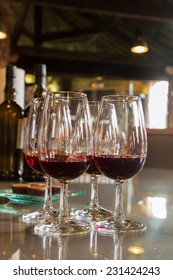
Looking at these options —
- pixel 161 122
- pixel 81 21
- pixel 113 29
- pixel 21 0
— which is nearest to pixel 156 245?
pixel 21 0

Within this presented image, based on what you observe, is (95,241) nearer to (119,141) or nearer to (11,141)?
(119,141)

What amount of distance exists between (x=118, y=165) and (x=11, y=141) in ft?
2.57

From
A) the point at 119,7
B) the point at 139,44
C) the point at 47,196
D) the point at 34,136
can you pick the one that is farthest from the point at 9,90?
the point at 139,44

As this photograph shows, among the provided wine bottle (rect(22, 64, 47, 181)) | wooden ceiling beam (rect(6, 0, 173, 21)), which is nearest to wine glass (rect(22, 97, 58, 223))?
wine bottle (rect(22, 64, 47, 181))

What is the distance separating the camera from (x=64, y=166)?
80cm

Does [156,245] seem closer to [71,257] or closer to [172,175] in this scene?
[71,257]

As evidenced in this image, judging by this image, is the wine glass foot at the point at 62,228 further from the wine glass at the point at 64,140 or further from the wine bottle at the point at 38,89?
the wine bottle at the point at 38,89

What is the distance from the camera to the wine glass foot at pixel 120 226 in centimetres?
79

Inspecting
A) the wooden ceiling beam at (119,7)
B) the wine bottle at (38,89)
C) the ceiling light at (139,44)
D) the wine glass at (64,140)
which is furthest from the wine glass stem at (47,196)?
the ceiling light at (139,44)

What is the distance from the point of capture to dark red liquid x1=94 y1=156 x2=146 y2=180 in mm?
830

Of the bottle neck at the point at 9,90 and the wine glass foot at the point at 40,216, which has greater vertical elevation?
the bottle neck at the point at 9,90

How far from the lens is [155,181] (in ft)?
5.31

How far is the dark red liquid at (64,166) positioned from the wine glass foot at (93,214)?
134 mm

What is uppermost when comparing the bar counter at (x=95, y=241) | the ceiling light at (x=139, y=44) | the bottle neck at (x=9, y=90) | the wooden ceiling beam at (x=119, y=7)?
the wooden ceiling beam at (x=119, y=7)
